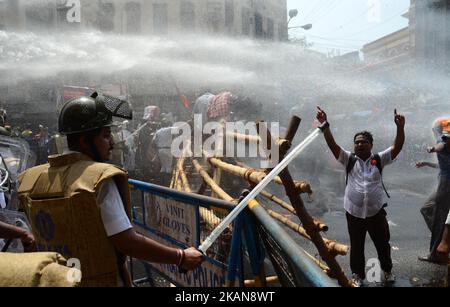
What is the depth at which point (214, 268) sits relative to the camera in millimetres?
2746

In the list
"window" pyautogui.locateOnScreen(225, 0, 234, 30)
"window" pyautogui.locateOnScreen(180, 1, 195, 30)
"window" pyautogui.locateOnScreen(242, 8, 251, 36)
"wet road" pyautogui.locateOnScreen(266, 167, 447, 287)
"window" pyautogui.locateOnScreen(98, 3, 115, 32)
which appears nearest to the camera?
"wet road" pyautogui.locateOnScreen(266, 167, 447, 287)

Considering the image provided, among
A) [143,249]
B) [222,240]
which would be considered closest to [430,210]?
[222,240]

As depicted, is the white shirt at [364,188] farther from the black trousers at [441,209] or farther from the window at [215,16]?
the window at [215,16]

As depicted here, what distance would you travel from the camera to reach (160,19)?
35625 mm

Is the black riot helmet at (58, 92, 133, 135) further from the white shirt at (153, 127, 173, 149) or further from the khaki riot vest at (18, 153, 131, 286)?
the white shirt at (153, 127, 173, 149)

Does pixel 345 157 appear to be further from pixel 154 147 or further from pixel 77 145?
pixel 154 147

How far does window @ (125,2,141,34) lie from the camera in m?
34.9

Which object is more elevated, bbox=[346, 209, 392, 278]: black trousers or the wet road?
bbox=[346, 209, 392, 278]: black trousers

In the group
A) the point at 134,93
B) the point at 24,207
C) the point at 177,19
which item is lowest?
the point at 24,207

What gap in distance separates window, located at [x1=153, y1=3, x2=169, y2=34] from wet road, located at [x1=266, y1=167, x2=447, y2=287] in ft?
94.3

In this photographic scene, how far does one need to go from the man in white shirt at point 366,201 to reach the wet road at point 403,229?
1.00 feet

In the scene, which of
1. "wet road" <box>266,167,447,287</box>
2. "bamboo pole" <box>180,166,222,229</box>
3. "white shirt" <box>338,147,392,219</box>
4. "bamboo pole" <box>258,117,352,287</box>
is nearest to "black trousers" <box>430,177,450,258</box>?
"wet road" <box>266,167,447,287</box>

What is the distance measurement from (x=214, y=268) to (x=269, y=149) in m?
1.08

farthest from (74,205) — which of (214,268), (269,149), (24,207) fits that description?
(269,149)
